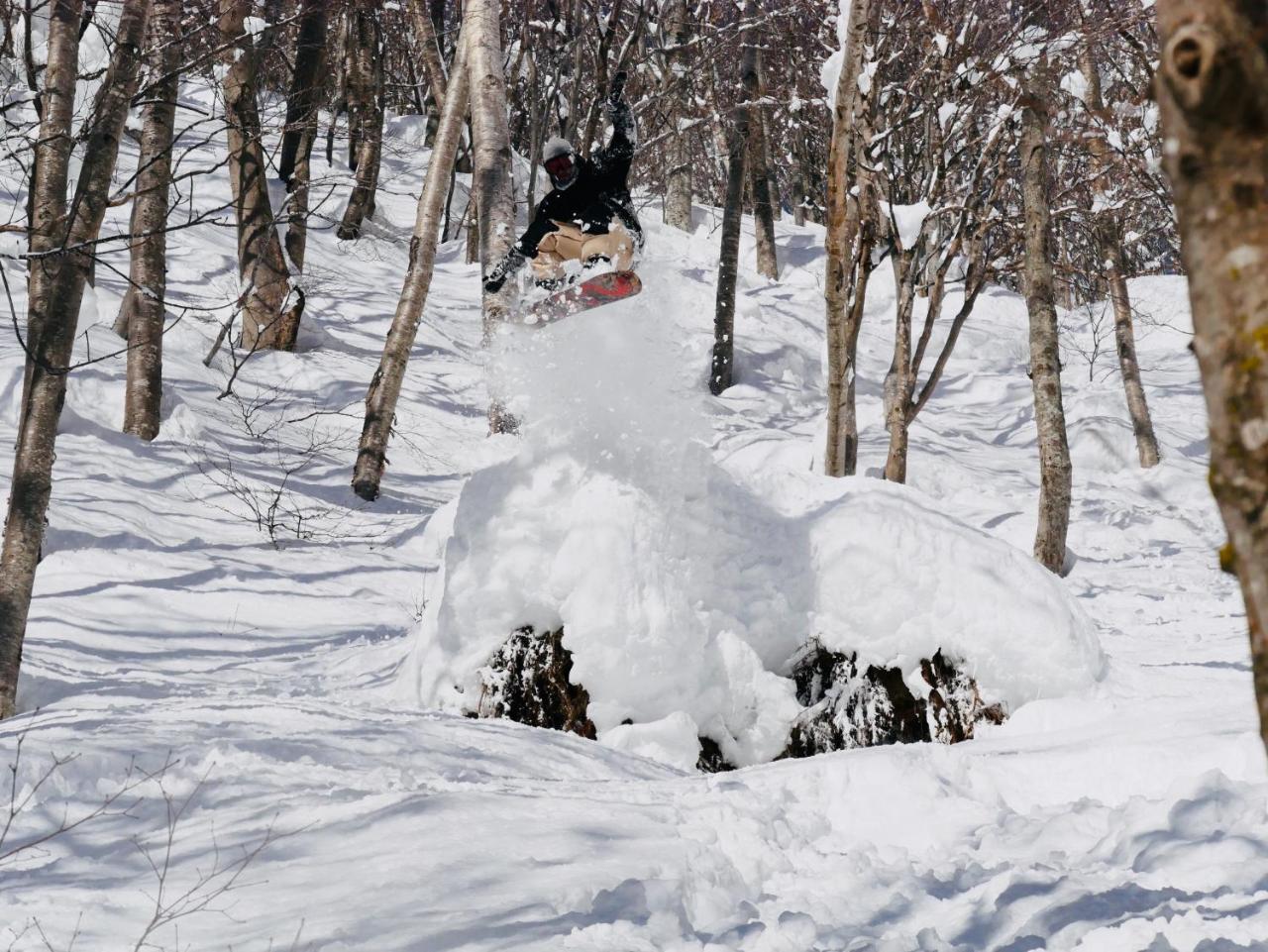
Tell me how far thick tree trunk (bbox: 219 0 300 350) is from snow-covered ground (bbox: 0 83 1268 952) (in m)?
0.43

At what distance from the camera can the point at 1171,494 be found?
15.2 metres

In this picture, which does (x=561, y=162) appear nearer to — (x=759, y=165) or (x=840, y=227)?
(x=840, y=227)

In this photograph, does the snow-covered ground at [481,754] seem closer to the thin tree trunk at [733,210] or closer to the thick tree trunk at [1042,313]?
the thick tree trunk at [1042,313]

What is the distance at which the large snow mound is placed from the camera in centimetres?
614

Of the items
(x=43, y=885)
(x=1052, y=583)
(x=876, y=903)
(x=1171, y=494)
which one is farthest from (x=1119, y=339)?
(x=43, y=885)

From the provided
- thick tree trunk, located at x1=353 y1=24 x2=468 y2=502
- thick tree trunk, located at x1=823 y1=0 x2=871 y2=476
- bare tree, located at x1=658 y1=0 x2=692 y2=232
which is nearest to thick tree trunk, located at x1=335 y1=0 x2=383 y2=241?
bare tree, located at x1=658 y1=0 x2=692 y2=232

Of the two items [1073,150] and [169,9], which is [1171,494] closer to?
[1073,150]

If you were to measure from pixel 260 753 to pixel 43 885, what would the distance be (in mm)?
1205

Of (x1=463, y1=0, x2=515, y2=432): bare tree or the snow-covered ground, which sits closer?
the snow-covered ground

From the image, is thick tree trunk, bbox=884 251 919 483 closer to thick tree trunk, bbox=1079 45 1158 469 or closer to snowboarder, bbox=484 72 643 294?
thick tree trunk, bbox=1079 45 1158 469

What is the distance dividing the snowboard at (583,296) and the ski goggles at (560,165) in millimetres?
727

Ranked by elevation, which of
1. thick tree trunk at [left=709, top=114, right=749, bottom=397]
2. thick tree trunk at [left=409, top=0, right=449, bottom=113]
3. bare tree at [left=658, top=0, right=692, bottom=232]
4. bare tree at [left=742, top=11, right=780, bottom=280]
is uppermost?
bare tree at [left=658, top=0, right=692, bottom=232]

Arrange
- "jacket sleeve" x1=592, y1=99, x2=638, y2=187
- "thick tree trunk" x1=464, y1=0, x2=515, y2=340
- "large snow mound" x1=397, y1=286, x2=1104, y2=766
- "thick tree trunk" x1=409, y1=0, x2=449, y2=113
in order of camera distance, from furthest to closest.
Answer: "thick tree trunk" x1=409, y1=0, x2=449, y2=113 → "thick tree trunk" x1=464, y1=0, x2=515, y2=340 → "jacket sleeve" x1=592, y1=99, x2=638, y2=187 → "large snow mound" x1=397, y1=286, x2=1104, y2=766

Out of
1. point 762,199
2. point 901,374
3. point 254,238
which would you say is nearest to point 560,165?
point 901,374
